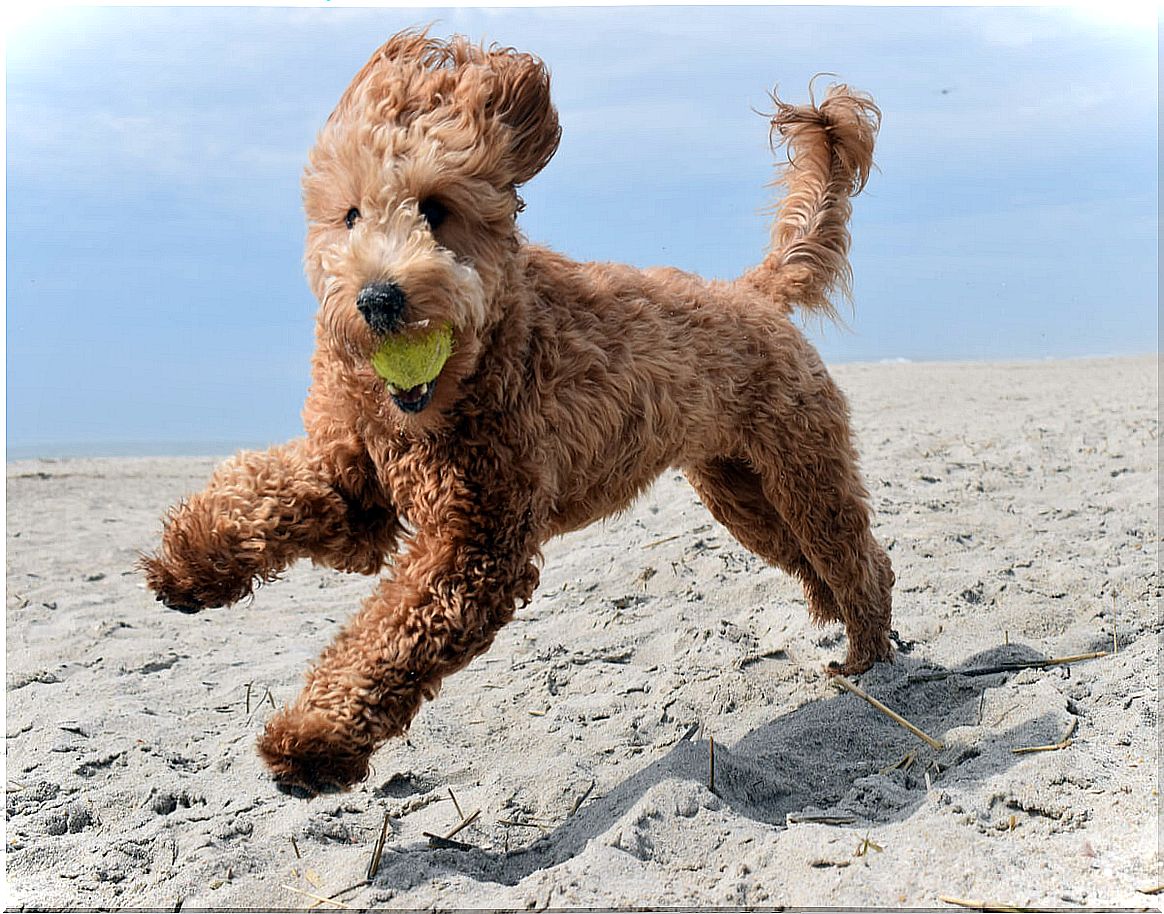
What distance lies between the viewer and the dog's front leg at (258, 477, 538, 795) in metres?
3.57

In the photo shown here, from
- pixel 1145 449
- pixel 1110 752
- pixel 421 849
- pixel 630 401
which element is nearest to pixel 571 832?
pixel 421 849

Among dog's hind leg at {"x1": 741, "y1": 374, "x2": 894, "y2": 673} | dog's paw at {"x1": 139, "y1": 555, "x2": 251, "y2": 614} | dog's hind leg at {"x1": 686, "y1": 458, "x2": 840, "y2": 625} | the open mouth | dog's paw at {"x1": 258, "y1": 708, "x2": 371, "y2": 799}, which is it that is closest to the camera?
dog's paw at {"x1": 258, "y1": 708, "x2": 371, "y2": 799}

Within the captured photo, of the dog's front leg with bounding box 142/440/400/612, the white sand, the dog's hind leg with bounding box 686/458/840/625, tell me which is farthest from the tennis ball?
the dog's hind leg with bounding box 686/458/840/625

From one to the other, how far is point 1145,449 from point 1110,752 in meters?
6.78

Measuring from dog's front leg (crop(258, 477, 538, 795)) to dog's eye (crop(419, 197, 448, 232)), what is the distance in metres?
0.90

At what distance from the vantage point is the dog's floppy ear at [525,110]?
4.05 metres

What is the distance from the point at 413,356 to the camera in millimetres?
3611

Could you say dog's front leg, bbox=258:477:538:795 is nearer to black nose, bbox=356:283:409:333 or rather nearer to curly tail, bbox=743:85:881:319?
black nose, bbox=356:283:409:333

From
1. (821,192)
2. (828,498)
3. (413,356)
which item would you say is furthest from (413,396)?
(821,192)

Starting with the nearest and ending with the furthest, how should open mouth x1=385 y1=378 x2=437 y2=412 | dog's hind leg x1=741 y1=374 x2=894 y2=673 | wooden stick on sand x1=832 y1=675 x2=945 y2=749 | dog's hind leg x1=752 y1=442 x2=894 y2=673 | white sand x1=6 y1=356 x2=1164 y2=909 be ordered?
white sand x1=6 y1=356 x2=1164 y2=909, open mouth x1=385 y1=378 x2=437 y2=412, wooden stick on sand x1=832 y1=675 x2=945 y2=749, dog's hind leg x1=741 y1=374 x2=894 y2=673, dog's hind leg x1=752 y1=442 x2=894 y2=673

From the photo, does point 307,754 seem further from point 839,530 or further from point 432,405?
point 839,530

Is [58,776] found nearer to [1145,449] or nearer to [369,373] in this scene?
[369,373]

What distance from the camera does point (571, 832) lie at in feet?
13.9

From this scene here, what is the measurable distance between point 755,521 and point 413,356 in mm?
2960
